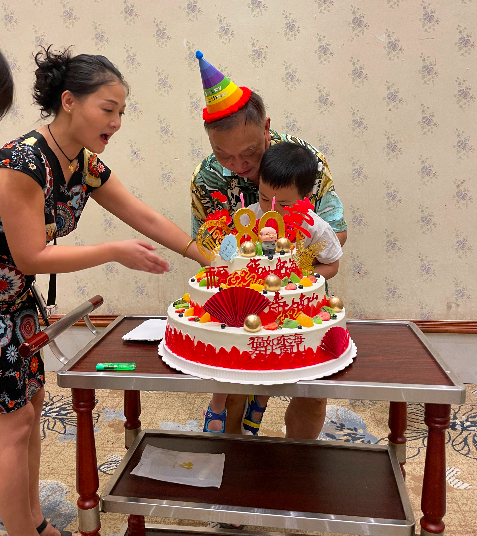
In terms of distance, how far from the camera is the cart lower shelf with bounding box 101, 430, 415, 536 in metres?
1.09

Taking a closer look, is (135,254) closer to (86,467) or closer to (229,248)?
(229,248)

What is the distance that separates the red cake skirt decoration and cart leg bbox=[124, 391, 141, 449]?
22.7 inches

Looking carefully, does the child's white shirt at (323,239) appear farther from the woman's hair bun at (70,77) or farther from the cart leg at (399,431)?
the woman's hair bun at (70,77)

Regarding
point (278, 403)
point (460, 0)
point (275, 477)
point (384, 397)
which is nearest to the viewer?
point (384, 397)

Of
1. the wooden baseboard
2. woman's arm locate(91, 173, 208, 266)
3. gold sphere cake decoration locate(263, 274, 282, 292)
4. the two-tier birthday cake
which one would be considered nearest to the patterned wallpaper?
the wooden baseboard

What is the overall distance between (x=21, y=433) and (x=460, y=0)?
246 centimetres

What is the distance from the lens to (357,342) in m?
1.27

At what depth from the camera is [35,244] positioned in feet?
3.64

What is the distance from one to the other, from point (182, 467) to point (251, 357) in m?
0.50

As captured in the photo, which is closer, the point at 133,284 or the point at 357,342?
the point at 357,342

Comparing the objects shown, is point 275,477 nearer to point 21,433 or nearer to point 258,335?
point 258,335

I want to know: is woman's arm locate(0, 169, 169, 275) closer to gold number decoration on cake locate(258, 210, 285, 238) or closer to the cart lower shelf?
gold number decoration on cake locate(258, 210, 285, 238)

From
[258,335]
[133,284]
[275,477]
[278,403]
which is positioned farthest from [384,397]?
[133,284]

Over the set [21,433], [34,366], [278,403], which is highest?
[34,366]
